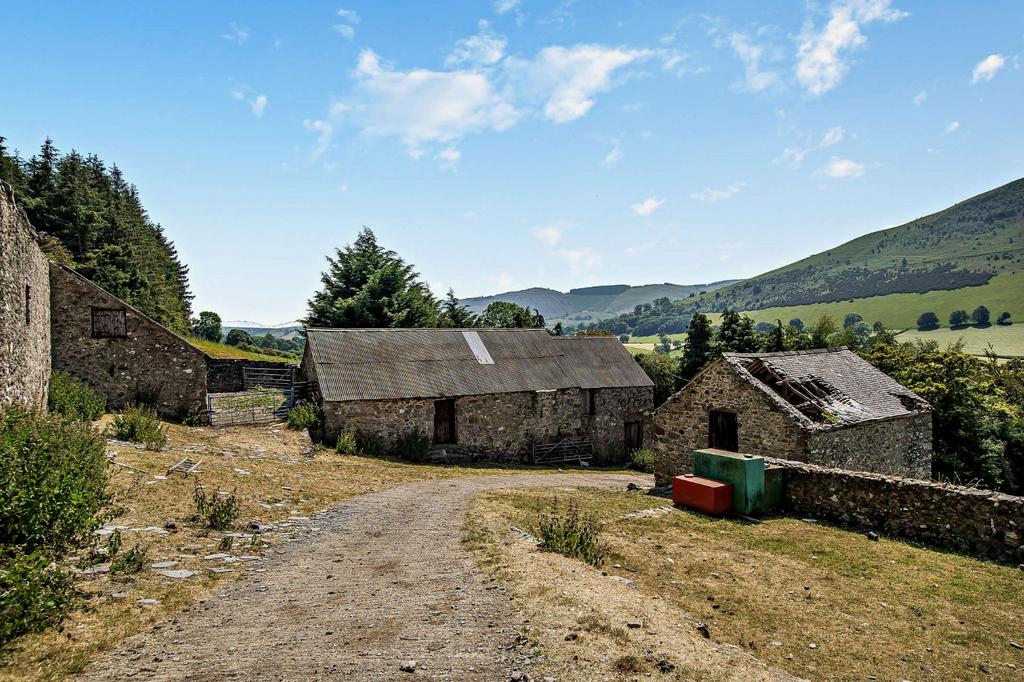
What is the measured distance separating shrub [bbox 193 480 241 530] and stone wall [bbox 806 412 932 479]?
47.8ft

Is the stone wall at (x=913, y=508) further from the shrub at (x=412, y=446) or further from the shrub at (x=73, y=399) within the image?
the shrub at (x=73, y=399)

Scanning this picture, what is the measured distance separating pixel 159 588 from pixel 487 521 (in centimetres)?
628

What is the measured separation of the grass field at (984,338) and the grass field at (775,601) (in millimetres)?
83290

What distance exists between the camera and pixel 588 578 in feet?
27.0

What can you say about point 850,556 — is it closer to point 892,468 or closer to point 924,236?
point 892,468

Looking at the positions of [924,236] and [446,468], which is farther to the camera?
[924,236]

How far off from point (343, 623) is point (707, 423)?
14.7m

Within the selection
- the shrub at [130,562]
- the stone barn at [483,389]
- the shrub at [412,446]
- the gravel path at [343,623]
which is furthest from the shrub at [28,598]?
the shrub at [412,446]

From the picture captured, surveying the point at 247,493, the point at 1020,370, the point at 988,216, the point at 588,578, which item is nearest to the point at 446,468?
the point at 247,493

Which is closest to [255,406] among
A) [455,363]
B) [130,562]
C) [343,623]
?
[455,363]

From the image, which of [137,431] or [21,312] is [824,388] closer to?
[137,431]

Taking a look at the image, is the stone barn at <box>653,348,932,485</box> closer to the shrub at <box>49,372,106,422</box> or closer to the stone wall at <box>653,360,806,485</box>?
the stone wall at <box>653,360,806,485</box>

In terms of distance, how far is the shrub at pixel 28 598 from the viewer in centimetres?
539

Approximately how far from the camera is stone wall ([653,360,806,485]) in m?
16.2
